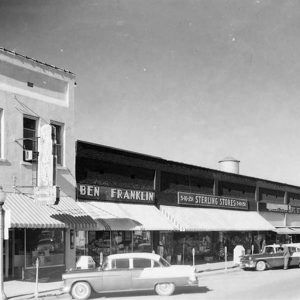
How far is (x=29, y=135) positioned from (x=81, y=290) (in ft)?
Answer: 26.7

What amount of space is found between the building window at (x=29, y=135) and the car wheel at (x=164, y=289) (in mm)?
7989

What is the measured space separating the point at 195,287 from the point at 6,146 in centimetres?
927

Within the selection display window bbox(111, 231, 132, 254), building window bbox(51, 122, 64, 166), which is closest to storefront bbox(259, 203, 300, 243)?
display window bbox(111, 231, 132, 254)

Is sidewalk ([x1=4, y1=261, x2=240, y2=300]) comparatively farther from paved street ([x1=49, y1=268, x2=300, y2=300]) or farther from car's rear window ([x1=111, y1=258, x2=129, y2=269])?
car's rear window ([x1=111, y1=258, x2=129, y2=269])

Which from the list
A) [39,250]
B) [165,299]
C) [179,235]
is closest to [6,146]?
[39,250]

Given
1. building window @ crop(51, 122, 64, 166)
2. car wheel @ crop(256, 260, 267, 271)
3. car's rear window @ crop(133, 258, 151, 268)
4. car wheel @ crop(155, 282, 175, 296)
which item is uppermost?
building window @ crop(51, 122, 64, 166)

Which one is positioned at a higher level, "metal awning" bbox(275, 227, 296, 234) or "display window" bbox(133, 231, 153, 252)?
"display window" bbox(133, 231, 153, 252)

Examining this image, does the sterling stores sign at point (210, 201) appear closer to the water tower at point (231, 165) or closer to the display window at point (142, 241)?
the display window at point (142, 241)

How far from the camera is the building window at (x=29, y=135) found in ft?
73.2

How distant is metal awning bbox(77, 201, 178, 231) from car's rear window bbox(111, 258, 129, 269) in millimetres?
6398

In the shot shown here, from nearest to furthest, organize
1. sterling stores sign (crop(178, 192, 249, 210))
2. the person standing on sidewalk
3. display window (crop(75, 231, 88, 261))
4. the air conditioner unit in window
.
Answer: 1. the air conditioner unit in window
2. display window (crop(75, 231, 88, 261))
3. the person standing on sidewalk
4. sterling stores sign (crop(178, 192, 249, 210))

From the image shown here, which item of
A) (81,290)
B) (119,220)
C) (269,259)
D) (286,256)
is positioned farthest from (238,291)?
(286,256)

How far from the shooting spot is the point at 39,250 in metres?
23.0

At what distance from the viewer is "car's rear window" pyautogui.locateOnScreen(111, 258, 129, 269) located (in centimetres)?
1779
